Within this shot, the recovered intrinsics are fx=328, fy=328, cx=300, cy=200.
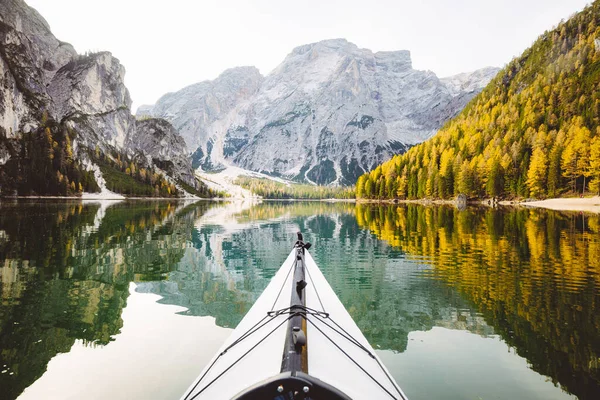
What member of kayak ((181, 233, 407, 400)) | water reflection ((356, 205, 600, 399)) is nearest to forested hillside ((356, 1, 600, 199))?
water reflection ((356, 205, 600, 399))

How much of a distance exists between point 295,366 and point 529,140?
4860 inches

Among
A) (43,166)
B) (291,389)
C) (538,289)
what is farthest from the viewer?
(43,166)

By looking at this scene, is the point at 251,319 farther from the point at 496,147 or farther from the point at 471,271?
the point at 496,147

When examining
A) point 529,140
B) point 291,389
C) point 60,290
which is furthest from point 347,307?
point 529,140

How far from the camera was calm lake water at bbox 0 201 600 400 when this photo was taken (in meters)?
6.92

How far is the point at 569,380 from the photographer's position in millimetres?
6789

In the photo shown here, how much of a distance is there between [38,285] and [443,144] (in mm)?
130527

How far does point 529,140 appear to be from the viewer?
4023 inches

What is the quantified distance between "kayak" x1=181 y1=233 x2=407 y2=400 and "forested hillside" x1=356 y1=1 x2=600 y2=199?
291ft

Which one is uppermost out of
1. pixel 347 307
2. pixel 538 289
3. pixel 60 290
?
pixel 60 290

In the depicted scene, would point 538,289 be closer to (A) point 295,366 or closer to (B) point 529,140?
(A) point 295,366

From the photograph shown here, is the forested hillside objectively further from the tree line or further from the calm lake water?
the tree line

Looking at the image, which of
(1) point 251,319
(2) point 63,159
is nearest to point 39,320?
(1) point 251,319

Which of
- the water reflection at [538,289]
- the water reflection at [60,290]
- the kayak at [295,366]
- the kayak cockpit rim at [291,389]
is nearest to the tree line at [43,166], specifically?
the water reflection at [60,290]
